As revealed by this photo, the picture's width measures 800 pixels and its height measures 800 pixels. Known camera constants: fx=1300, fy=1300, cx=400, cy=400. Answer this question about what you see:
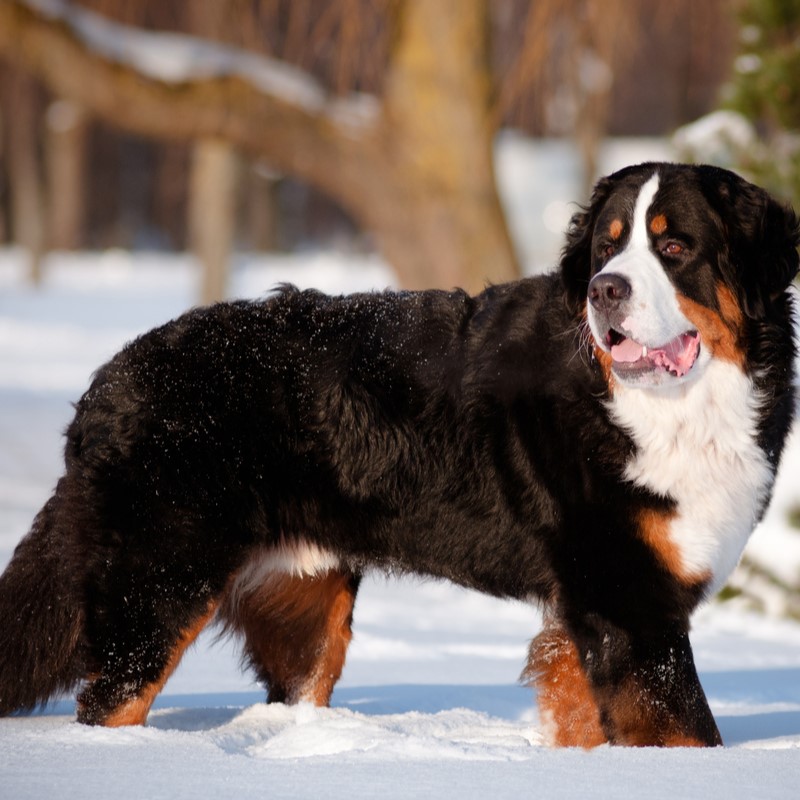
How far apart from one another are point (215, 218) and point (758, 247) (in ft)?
55.9

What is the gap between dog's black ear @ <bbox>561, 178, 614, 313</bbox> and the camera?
13.2 feet

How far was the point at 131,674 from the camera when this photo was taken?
3938 millimetres

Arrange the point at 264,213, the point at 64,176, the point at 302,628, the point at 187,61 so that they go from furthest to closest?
1. the point at 264,213
2. the point at 64,176
3. the point at 187,61
4. the point at 302,628

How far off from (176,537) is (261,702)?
110 cm

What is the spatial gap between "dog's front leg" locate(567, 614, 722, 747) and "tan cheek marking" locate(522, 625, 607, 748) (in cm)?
15

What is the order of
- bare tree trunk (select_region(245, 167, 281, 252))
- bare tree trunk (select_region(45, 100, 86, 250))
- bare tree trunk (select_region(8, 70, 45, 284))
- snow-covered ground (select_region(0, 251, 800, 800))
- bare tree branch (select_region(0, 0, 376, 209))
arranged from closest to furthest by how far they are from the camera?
snow-covered ground (select_region(0, 251, 800, 800))
bare tree branch (select_region(0, 0, 376, 209))
bare tree trunk (select_region(8, 70, 45, 284))
bare tree trunk (select_region(45, 100, 86, 250))
bare tree trunk (select_region(245, 167, 281, 252))

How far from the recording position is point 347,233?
4675 centimetres

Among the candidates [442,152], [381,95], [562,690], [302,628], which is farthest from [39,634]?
Result: [381,95]

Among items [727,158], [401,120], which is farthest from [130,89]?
[727,158]

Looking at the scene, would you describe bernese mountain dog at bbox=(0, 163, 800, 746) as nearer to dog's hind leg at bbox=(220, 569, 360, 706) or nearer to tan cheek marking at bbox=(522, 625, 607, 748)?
tan cheek marking at bbox=(522, 625, 607, 748)

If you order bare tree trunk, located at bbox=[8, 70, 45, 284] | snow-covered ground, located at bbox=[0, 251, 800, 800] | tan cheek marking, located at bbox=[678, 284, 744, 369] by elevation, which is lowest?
snow-covered ground, located at bbox=[0, 251, 800, 800]

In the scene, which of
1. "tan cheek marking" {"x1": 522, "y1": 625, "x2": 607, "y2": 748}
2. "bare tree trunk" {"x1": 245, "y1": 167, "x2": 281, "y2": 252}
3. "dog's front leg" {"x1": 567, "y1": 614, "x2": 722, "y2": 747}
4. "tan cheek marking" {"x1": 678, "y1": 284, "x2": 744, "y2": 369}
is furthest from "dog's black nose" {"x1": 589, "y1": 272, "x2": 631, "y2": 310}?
"bare tree trunk" {"x1": 245, "y1": 167, "x2": 281, "y2": 252}

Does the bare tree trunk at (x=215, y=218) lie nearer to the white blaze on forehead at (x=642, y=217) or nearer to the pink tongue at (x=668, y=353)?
the white blaze on forehead at (x=642, y=217)

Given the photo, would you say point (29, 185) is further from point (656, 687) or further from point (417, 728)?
point (656, 687)
